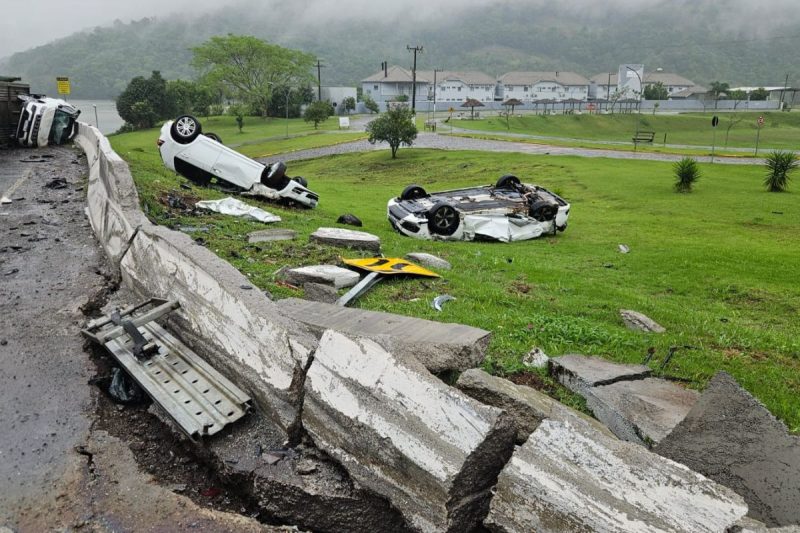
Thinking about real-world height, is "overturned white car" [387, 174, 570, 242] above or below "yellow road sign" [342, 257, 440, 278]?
below

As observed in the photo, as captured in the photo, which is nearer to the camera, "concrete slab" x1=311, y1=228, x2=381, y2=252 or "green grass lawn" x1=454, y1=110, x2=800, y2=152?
"concrete slab" x1=311, y1=228, x2=381, y2=252

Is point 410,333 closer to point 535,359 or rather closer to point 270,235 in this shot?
point 535,359

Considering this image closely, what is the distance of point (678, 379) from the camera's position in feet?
14.3

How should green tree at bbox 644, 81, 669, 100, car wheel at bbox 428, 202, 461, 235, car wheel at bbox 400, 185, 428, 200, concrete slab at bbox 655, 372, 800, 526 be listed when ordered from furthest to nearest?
green tree at bbox 644, 81, 669, 100, car wheel at bbox 400, 185, 428, 200, car wheel at bbox 428, 202, 461, 235, concrete slab at bbox 655, 372, 800, 526

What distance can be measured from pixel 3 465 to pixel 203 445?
1.05 m

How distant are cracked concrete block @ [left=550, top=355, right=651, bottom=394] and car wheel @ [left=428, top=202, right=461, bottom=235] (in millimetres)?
8992

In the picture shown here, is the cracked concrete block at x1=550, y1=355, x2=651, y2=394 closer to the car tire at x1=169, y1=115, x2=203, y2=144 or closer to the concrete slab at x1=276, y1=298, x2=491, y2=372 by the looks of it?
the concrete slab at x1=276, y1=298, x2=491, y2=372

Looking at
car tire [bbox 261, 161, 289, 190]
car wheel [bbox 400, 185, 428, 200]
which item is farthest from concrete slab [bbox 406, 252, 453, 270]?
car tire [bbox 261, 161, 289, 190]

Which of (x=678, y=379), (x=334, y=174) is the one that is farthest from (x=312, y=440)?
(x=334, y=174)

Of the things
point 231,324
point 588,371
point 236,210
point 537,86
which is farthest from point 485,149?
point 537,86

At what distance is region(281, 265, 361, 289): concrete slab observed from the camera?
6219mm

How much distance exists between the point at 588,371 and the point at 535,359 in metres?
0.39

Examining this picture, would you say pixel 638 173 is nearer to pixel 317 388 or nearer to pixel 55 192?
pixel 55 192

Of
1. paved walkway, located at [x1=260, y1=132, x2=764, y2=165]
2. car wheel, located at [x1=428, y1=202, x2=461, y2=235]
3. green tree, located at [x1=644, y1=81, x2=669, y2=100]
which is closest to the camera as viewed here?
car wheel, located at [x1=428, y1=202, x2=461, y2=235]
